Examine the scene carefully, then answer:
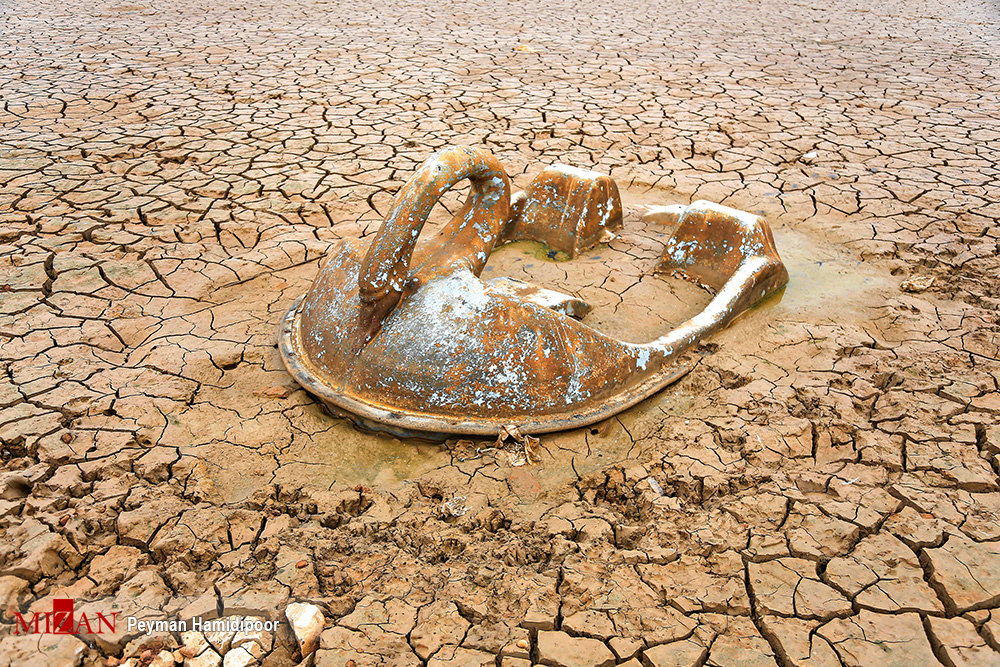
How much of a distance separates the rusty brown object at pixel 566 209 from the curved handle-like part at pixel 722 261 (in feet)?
1.43

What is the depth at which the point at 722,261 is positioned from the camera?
136 inches

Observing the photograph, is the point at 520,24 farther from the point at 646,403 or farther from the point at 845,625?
the point at 845,625

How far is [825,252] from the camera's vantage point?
12.9 ft

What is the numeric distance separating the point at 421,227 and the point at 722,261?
168 centimetres

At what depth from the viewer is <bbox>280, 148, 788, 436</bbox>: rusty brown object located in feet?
8.23

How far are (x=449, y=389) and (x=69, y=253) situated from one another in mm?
2488

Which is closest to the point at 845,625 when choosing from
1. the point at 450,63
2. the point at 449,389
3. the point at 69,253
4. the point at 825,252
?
the point at 449,389

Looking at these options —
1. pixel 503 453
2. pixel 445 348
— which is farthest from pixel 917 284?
pixel 445 348

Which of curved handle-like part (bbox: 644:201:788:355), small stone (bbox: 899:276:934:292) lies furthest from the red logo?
small stone (bbox: 899:276:934:292)

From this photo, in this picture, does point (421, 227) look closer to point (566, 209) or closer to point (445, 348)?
point (445, 348)

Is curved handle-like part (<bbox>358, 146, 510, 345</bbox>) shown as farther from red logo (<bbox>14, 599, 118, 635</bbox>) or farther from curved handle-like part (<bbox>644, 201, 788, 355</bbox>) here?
red logo (<bbox>14, 599, 118, 635</bbox>)

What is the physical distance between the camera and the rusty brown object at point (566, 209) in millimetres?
3799

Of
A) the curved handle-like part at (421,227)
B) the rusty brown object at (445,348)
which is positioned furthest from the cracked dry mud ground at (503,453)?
the curved handle-like part at (421,227)

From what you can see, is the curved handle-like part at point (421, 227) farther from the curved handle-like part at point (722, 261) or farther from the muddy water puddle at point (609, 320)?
the curved handle-like part at point (722, 261)
